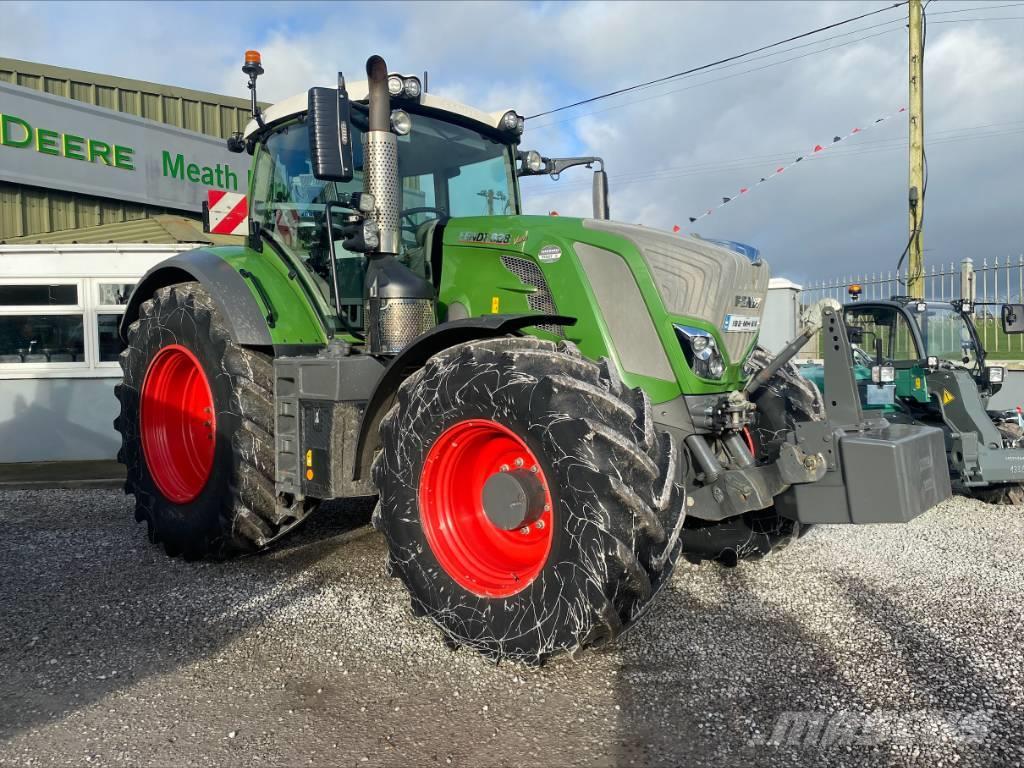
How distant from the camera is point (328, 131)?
3.55 m

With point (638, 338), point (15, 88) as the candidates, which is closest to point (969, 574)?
point (638, 338)

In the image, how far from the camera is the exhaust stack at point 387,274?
3.89 meters

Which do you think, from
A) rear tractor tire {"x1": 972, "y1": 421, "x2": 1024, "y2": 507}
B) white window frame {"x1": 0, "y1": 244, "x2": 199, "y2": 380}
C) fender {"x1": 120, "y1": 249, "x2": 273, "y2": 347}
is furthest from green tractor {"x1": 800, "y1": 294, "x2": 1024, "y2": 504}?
white window frame {"x1": 0, "y1": 244, "x2": 199, "y2": 380}

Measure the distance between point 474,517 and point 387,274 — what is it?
1.24m

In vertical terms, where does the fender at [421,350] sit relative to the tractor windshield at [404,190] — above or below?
below

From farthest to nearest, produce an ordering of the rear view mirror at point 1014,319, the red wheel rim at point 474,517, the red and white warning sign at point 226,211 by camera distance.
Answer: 1. the rear view mirror at point 1014,319
2. the red and white warning sign at point 226,211
3. the red wheel rim at point 474,517

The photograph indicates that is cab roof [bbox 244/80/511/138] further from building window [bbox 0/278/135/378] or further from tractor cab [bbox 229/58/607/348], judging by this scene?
building window [bbox 0/278/135/378]

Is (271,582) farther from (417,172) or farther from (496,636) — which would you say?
(417,172)

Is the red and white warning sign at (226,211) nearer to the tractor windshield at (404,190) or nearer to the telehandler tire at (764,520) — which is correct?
the tractor windshield at (404,190)

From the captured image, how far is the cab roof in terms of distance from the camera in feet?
14.4

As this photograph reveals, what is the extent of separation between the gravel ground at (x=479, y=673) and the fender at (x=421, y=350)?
815mm

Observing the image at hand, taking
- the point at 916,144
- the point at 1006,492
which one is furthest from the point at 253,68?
the point at 916,144

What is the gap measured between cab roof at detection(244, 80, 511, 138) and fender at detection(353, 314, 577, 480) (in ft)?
5.04

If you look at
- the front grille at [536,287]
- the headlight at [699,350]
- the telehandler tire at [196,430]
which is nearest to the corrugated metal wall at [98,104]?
the telehandler tire at [196,430]
